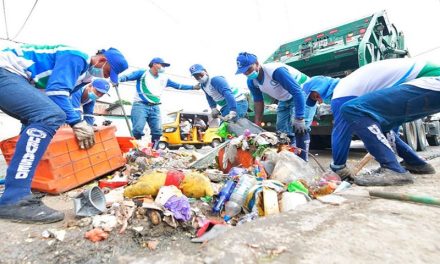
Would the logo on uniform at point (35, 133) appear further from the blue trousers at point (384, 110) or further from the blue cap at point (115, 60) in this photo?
the blue trousers at point (384, 110)

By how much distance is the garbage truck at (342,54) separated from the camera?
196 inches

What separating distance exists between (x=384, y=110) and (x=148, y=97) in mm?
3214

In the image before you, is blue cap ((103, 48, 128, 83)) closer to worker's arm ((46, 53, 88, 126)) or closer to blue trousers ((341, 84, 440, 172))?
worker's arm ((46, 53, 88, 126))

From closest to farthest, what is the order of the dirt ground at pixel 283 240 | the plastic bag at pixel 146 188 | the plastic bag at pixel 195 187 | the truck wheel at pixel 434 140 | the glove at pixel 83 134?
the dirt ground at pixel 283 240 → the plastic bag at pixel 146 188 → the plastic bag at pixel 195 187 → the glove at pixel 83 134 → the truck wheel at pixel 434 140

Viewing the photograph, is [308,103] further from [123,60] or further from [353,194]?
[123,60]

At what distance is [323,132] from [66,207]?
409cm

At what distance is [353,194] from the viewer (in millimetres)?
1704

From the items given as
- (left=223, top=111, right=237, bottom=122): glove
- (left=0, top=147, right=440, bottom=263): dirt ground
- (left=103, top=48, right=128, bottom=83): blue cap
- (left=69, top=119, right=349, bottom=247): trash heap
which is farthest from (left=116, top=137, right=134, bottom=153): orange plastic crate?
(left=0, top=147, right=440, bottom=263): dirt ground

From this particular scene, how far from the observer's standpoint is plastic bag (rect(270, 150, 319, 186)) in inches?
89.2

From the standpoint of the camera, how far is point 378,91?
2033 mm

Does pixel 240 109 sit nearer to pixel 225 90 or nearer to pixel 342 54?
pixel 225 90

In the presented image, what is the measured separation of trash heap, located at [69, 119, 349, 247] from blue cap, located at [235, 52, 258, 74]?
2.75 ft

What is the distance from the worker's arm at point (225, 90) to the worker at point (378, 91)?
1.36 metres

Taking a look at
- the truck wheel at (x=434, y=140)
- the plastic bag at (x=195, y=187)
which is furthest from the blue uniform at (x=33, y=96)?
the truck wheel at (x=434, y=140)
